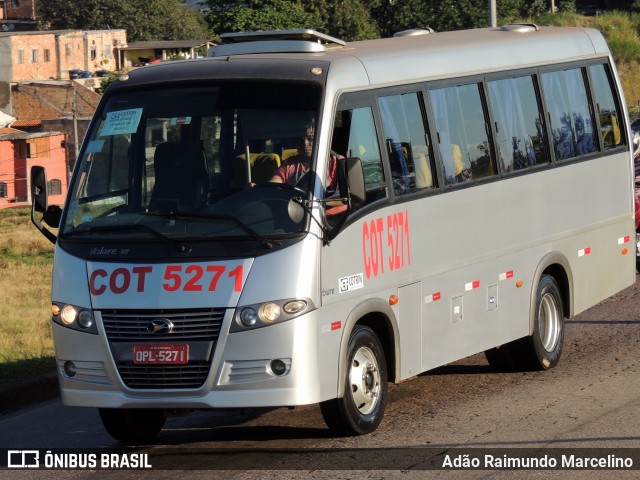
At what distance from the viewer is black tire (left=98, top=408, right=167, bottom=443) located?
918cm

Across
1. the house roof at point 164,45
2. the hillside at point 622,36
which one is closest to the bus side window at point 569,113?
the hillside at point 622,36

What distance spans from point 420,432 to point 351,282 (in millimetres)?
1226

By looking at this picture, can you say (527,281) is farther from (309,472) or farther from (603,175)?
(309,472)

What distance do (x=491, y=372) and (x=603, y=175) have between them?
2.43 m

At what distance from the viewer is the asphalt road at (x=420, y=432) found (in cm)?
816

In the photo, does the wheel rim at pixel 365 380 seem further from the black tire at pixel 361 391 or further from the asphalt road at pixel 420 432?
the asphalt road at pixel 420 432

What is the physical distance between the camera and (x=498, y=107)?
1117cm

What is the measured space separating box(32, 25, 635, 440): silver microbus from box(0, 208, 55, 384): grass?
3.29 metres

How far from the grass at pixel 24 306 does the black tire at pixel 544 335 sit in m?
4.39

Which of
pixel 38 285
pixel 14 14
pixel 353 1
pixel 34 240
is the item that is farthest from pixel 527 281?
pixel 14 14

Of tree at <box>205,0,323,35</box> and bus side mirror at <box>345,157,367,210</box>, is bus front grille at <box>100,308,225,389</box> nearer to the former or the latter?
bus side mirror at <box>345,157,367,210</box>

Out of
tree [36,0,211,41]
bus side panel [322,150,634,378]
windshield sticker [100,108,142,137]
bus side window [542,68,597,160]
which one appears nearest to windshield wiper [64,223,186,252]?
windshield sticker [100,108,142,137]

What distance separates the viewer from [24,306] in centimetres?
1970
